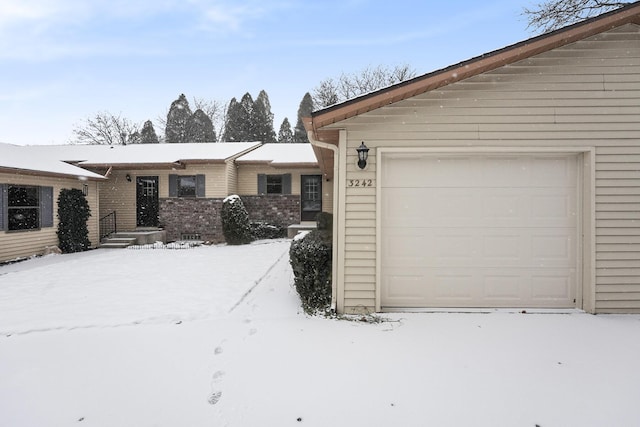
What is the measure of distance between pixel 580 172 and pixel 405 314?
136 inches

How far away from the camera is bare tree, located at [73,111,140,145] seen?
32.9 metres

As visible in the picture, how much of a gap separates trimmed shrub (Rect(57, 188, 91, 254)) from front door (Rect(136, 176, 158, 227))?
308 centimetres

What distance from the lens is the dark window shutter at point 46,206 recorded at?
10406mm

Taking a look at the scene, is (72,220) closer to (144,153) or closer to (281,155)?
(144,153)

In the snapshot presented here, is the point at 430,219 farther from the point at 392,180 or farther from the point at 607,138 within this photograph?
the point at 607,138

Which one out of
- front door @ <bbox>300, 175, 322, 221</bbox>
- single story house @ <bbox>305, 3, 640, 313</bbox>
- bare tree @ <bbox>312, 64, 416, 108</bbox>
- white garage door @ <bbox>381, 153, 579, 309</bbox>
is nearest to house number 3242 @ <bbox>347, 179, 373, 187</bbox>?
single story house @ <bbox>305, 3, 640, 313</bbox>

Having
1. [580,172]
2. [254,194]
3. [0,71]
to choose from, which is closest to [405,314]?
[580,172]

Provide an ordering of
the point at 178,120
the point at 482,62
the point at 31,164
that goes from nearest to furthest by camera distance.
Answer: the point at 482,62 → the point at 31,164 → the point at 178,120

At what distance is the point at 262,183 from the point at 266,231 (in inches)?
99.9

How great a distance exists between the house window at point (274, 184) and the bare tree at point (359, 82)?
15.0 metres

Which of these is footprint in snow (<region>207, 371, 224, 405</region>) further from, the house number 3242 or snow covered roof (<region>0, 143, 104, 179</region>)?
snow covered roof (<region>0, 143, 104, 179</region>)

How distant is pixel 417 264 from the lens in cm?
485

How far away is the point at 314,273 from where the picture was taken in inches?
194

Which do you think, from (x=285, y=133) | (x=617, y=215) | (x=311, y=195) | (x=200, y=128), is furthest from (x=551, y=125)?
(x=200, y=128)
